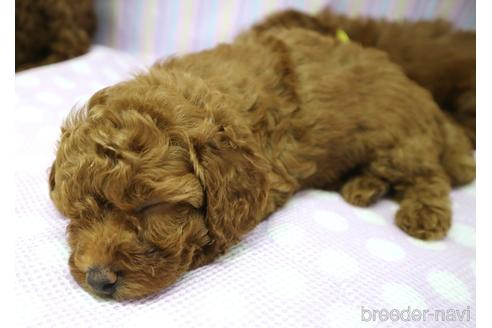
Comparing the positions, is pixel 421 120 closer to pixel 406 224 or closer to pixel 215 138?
pixel 406 224

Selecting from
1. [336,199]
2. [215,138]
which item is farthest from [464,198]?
[215,138]

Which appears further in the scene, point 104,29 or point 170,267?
point 104,29

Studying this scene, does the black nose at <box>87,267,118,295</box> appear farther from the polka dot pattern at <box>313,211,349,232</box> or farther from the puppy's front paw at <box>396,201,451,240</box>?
the puppy's front paw at <box>396,201,451,240</box>

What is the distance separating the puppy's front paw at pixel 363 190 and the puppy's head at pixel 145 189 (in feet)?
2.44

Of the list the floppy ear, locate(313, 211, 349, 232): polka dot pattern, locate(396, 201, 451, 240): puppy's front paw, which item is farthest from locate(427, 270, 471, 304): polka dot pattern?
the floppy ear

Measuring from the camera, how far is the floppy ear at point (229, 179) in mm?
1774

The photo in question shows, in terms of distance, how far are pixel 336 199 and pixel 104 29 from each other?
2476mm

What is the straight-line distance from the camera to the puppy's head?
162 centimetres

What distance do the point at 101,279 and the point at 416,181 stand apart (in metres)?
1.62

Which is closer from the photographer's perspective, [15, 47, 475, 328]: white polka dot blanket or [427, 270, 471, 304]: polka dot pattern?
[15, 47, 475, 328]: white polka dot blanket

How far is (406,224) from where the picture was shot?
7.59 ft
